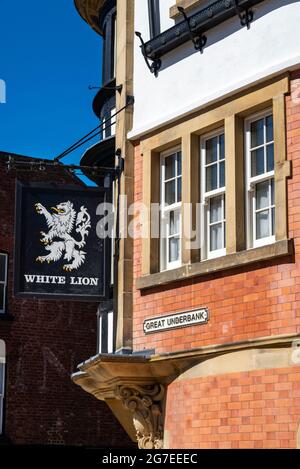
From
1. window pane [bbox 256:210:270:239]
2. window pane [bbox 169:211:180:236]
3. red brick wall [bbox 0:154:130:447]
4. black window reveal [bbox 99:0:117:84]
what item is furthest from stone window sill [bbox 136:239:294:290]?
red brick wall [bbox 0:154:130:447]

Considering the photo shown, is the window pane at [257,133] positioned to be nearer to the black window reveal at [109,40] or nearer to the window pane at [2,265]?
the black window reveal at [109,40]

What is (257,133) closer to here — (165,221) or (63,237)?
(165,221)

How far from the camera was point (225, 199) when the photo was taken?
13.8 meters

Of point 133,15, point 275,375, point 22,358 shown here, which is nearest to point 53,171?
point 22,358

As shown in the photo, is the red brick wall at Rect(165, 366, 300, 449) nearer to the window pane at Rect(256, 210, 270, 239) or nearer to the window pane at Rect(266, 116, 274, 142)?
the window pane at Rect(256, 210, 270, 239)

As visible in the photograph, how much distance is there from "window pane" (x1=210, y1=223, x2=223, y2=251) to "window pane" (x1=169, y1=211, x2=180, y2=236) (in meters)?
0.72

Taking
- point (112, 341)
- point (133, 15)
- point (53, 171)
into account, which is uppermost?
point (53, 171)

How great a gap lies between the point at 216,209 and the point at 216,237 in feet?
1.27

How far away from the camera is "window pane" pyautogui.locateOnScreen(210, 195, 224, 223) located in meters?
14.1

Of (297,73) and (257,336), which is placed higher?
(297,73)

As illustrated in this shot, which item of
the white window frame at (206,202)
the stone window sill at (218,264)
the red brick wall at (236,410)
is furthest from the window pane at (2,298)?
the white window frame at (206,202)
